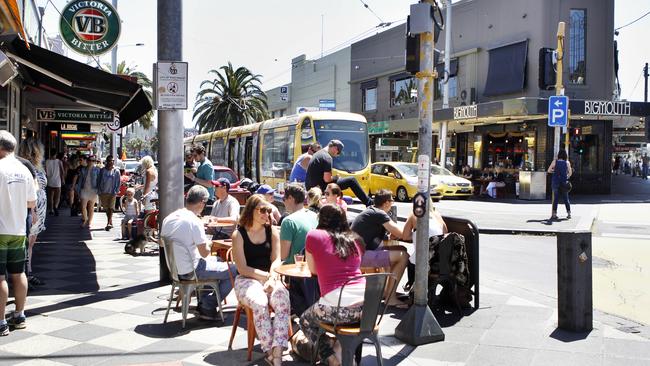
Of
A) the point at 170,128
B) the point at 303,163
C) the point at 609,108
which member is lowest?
the point at 303,163

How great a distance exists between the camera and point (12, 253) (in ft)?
18.4

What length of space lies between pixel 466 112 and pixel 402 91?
10.8 m

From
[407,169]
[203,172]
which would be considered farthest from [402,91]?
[203,172]

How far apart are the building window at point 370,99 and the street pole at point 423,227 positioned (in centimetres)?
3510

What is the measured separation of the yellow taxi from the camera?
2289 centimetres

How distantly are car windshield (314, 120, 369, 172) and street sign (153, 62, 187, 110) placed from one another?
12316 mm

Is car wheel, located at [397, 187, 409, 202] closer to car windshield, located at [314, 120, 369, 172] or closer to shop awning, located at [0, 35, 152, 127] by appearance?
car windshield, located at [314, 120, 369, 172]

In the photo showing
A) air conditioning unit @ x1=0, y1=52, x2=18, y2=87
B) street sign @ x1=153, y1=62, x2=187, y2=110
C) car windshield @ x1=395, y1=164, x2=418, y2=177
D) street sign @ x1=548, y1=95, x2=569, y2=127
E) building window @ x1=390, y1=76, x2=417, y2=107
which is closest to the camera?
air conditioning unit @ x1=0, y1=52, x2=18, y2=87

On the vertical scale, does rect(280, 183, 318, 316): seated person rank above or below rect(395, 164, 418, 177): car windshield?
below

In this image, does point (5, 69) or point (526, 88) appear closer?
point (5, 69)

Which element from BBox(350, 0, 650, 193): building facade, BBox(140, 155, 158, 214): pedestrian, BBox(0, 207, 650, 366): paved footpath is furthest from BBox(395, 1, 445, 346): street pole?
BBox(350, 0, 650, 193): building facade

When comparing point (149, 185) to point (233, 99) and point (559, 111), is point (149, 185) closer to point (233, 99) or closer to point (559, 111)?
point (559, 111)

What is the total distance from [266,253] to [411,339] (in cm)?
153

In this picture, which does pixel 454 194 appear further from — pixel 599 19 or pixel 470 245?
pixel 470 245
